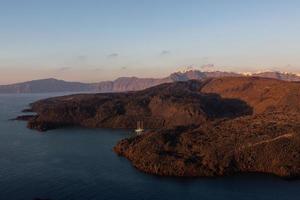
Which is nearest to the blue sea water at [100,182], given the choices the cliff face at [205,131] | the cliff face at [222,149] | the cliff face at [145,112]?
the cliff face at [222,149]

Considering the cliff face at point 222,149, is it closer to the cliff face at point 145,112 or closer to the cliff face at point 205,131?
the cliff face at point 205,131

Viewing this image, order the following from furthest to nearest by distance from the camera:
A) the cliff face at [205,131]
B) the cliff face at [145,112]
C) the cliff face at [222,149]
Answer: the cliff face at [145,112] → the cliff face at [205,131] → the cliff face at [222,149]

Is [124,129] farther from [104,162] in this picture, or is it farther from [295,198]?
[295,198]

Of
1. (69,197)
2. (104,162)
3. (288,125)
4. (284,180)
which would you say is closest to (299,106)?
(288,125)

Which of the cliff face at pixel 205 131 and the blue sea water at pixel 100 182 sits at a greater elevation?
the cliff face at pixel 205 131

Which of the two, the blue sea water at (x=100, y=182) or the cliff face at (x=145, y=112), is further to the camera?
the cliff face at (x=145, y=112)
